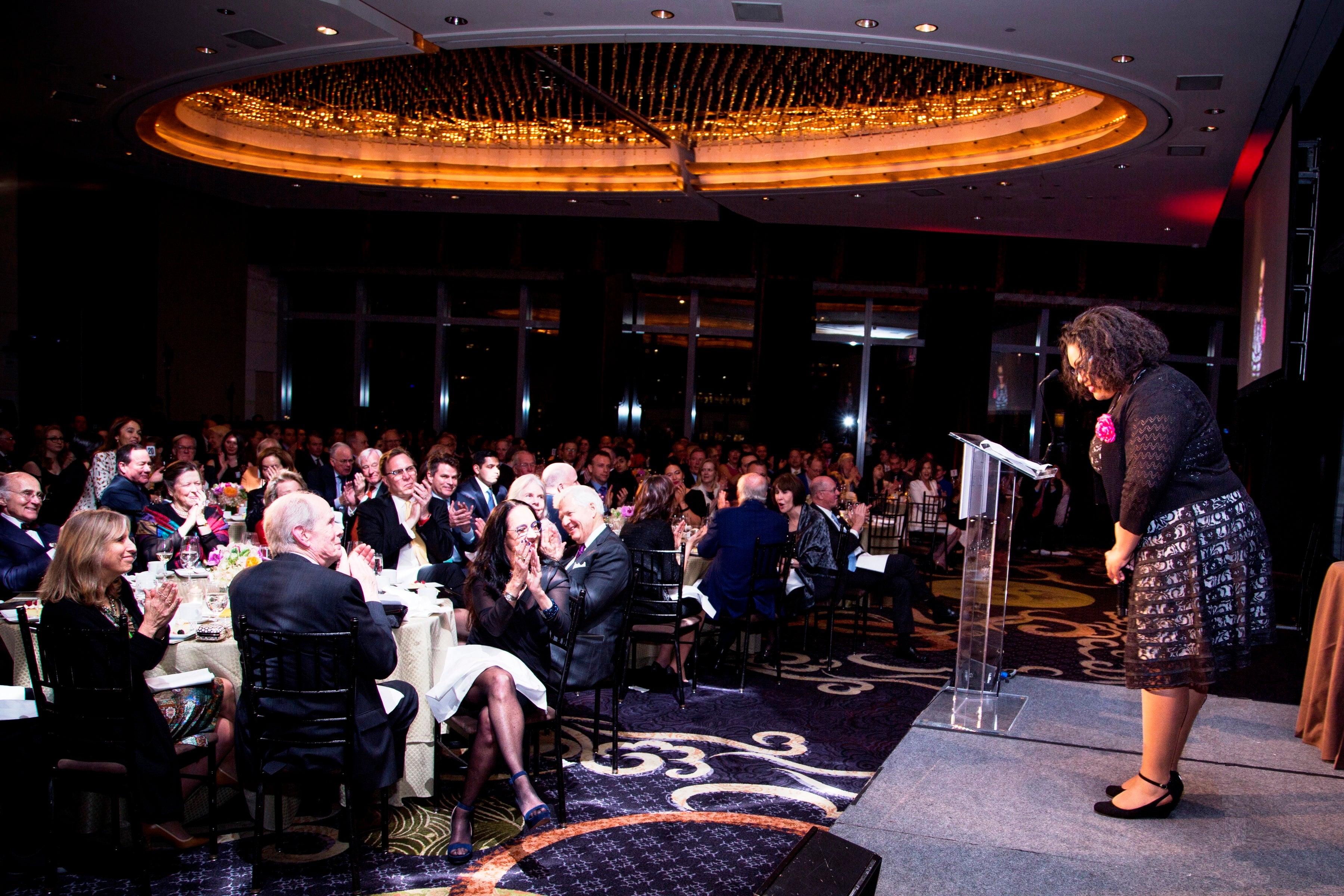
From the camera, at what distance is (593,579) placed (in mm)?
4086

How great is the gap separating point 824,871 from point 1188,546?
1.52 meters

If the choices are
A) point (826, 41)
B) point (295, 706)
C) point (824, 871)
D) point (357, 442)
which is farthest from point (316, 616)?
point (357, 442)

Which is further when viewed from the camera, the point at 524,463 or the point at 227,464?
the point at 227,464

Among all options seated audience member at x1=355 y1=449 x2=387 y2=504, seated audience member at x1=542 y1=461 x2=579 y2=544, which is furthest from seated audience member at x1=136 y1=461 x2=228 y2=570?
seated audience member at x1=542 y1=461 x2=579 y2=544

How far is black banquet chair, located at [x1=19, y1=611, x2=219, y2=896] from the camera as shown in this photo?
3.07m

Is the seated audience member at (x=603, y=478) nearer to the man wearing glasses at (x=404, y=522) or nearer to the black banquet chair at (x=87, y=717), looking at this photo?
the man wearing glasses at (x=404, y=522)

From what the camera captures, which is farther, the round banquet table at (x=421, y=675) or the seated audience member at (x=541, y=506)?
the seated audience member at (x=541, y=506)

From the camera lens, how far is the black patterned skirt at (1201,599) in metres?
2.86

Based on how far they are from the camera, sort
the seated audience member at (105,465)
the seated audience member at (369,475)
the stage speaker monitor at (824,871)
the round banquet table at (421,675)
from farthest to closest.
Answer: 1. the seated audience member at (369,475)
2. the seated audience member at (105,465)
3. the round banquet table at (421,675)
4. the stage speaker monitor at (824,871)

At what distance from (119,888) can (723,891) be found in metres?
1.90

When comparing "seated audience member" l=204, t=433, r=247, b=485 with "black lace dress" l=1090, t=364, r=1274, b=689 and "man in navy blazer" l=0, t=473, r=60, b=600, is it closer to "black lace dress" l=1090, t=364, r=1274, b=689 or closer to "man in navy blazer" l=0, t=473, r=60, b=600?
"man in navy blazer" l=0, t=473, r=60, b=600

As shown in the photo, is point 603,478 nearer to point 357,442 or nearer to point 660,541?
point 660,541

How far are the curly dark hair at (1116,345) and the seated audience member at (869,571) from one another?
11.6 ft

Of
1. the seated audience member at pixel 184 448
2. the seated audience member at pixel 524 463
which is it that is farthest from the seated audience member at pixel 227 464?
the seated audience member at pixel 524 463
